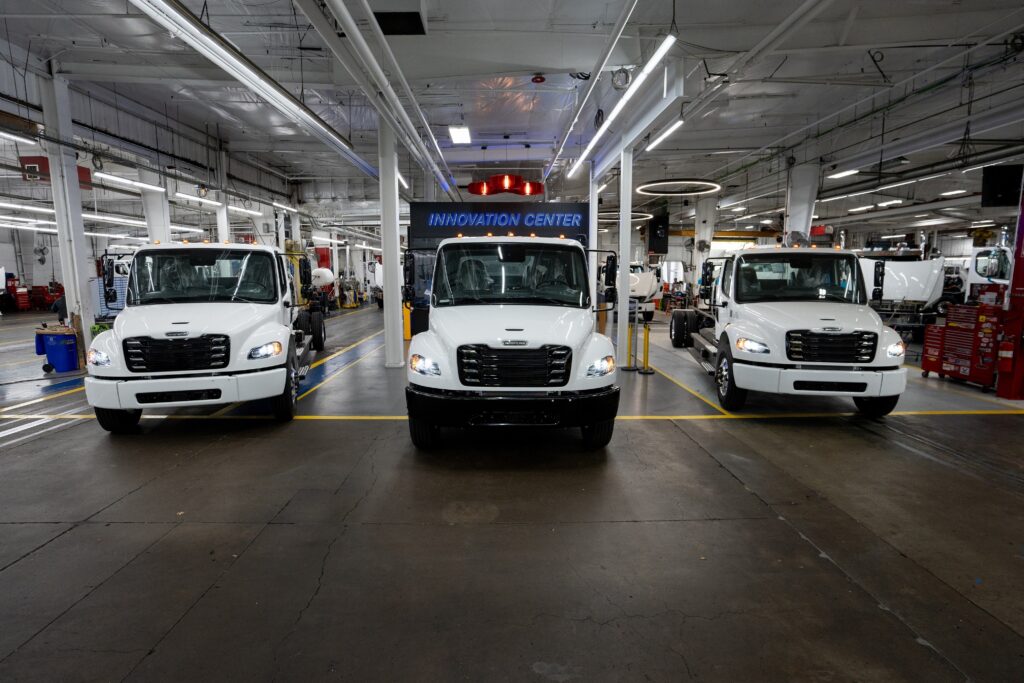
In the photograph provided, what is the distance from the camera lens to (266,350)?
5.73m

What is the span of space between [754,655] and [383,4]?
25.1ft

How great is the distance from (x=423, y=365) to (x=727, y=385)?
4.31 m

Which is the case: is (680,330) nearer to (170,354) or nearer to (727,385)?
(727,385)

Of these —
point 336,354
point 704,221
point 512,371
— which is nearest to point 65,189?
point 336,354

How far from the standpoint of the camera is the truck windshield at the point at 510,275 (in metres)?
5.33

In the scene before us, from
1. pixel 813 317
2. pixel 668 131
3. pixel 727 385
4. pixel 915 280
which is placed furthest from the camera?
pixel 915 280

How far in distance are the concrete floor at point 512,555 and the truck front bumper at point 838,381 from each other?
0.50 metres

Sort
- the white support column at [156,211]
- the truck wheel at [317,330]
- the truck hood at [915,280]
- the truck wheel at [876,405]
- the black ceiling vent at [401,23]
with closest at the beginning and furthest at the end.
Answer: the truck wheel at [876,405] < the black ceiling vent at [401,23] < the truck wheel at [317,330] < the truck hood at [915,280] < the white support column at [156,211]

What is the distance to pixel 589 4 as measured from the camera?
7.11 metres

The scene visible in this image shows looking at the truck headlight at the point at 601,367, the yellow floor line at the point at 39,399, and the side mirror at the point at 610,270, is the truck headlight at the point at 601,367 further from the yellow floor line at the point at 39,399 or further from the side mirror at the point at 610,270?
the yellow floor line at the point at 39,399

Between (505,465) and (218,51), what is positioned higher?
(218,51)

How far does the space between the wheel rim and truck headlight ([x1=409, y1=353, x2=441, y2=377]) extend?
4.23 meters

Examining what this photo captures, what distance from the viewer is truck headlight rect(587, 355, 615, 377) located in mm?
4605

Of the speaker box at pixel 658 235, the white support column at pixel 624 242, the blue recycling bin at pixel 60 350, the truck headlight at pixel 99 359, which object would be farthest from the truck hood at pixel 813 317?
the speaker box at pixel 658 235
